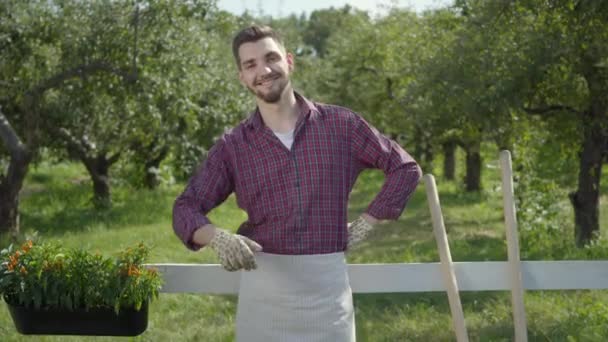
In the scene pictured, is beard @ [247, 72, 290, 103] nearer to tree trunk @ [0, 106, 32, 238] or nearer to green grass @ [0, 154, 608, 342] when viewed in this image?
green grass @ [0, 154, 608, 342]

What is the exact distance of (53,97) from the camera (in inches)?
432

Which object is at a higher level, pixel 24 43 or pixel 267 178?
pixel 24 43

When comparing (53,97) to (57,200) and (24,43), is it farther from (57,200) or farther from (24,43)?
(57,200)

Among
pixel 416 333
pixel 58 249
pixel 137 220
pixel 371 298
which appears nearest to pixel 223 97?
pixel 137 220

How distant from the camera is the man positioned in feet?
8.19

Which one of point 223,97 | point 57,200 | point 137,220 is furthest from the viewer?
point 57,200

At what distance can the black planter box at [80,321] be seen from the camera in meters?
2.72

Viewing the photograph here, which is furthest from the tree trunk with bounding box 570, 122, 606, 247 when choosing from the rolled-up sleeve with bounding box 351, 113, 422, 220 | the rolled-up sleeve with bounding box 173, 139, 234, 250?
the rolled-up sleeve with bounding box 173, 139, 234, 250

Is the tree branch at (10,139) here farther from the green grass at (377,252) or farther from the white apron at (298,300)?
the white apron at (298,300)

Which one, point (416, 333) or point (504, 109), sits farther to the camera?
point (504, 109)

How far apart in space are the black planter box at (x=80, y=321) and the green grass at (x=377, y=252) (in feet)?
1.55

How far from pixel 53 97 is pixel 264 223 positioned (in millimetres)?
9253

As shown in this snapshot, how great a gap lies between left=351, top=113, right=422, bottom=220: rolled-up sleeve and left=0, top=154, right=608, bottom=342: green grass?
4.31 feet

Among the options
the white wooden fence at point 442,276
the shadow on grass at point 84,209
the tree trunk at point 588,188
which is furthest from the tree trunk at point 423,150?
the white wooden fence at point 442,276
